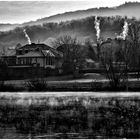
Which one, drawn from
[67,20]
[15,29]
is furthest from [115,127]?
[15,29]

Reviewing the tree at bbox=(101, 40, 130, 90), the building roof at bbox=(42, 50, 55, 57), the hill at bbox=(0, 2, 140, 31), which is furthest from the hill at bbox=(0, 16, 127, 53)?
the tree at bbox=(101, 40, 130, 90)

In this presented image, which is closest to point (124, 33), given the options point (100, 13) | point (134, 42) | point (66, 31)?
point (134, 42)

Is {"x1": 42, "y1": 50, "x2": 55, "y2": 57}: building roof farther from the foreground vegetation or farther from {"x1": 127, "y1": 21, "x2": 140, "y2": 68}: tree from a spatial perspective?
the foreground vegetation

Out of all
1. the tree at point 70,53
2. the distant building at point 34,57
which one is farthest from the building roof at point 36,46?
the tree at point 70,53

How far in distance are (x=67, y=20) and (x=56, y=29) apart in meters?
0.77

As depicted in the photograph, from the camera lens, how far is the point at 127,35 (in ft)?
50.6

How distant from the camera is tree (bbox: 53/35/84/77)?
14984 mm

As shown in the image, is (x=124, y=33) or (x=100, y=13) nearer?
(x=100, y=13)

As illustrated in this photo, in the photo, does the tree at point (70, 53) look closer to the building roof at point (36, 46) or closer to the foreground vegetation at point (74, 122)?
the building roof at point (36, 46)

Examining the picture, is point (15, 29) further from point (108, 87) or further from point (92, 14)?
point (108, 87)

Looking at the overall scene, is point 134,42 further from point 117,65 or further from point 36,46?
point 36,46

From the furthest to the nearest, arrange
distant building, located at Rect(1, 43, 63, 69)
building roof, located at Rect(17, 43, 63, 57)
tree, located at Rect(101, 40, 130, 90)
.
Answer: building roof, located at Rect(17, 43, 63, 57) < distant building, located at Rect(1, 43, 63, 69) < tree, located at Rect(101, 40, 130, 90)

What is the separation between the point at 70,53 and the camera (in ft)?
51.8

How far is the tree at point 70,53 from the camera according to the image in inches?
590
